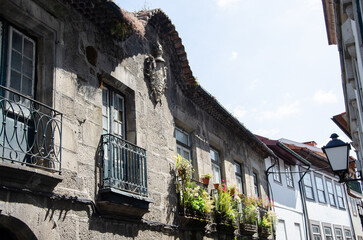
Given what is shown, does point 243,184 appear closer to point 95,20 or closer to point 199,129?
point 199,129

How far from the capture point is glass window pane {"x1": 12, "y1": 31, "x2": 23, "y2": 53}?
5.55 metres

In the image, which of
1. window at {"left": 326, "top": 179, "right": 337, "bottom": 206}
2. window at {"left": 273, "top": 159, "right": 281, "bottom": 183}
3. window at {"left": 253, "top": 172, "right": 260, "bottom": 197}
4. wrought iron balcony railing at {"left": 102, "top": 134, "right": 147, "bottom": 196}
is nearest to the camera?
wrought iron balcony railing at {"left": 102, "top": 134, "right": 147, "bottom": 196}

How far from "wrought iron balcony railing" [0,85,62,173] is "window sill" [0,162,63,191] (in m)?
0.11

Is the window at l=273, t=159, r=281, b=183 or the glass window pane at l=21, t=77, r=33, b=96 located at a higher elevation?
the window at l=273, t=159, r=281, b=183

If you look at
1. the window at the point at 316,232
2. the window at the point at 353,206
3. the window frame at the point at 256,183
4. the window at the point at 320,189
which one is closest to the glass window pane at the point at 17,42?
the window frame at the point at 256,183

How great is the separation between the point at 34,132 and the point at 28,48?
120 centimetres

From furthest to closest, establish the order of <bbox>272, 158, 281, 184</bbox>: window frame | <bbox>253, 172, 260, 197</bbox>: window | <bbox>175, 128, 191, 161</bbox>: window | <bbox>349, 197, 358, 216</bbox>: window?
<bbox>349, 197, 358, 216</bbox>: window < <bbox>272, 158, 281, 184</bbox>: window frame < <bbox>253, 172, 260, 197</bbox>: window < <bbox>175, 128, 191, 161</bbox>: window

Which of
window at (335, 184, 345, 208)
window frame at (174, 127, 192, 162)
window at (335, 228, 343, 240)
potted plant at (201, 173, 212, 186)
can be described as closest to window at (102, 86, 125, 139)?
window frame at (174, 127, 192, 162)

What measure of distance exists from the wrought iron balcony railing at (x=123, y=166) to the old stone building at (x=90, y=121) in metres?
0.02

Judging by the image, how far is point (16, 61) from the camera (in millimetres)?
5527

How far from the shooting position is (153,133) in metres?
8.31

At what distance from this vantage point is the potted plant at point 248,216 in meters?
11.7

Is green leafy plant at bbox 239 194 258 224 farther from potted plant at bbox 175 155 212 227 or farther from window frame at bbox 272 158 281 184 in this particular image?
window frame at bbox 272 158 281 184

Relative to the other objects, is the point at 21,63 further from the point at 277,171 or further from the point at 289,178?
the point at 289,178
